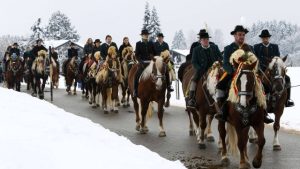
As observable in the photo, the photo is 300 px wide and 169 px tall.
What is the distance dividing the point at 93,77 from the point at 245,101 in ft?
41.6

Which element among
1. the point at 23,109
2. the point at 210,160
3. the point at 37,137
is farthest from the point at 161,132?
the point at 37,137

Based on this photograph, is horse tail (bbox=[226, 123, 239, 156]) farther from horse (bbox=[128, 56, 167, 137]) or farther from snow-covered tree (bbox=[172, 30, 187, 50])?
snow-covered tree (bbox=[172, 30, 187, 50])

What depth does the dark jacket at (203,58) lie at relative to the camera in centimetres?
1184

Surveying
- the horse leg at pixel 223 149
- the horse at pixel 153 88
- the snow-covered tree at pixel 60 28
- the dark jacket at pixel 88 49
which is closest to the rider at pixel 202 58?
the horse at pixel 153 88

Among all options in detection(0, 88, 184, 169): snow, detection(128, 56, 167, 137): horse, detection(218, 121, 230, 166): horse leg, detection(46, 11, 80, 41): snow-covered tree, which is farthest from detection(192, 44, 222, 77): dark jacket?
detection(46, 11, 80, 41): snow-covered tree

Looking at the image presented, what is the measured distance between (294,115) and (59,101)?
10916 mm

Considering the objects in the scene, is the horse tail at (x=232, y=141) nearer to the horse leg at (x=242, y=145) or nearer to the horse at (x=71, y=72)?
the horse leg at (x=242, y=145)

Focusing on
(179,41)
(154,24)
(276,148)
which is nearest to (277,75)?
(276,148)

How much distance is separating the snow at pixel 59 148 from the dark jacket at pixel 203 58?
13.4ft

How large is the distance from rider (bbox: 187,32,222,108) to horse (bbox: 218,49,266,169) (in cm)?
265

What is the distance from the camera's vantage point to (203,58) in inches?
466

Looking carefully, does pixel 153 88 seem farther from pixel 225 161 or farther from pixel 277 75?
pixel 225 161

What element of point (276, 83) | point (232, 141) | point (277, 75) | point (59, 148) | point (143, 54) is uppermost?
point (143, 54)

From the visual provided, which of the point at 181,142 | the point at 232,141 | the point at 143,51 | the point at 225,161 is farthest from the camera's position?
the point at 143,51
